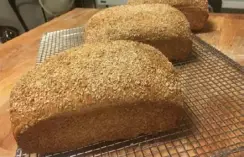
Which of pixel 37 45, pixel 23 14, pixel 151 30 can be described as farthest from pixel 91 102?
pixel 23 14

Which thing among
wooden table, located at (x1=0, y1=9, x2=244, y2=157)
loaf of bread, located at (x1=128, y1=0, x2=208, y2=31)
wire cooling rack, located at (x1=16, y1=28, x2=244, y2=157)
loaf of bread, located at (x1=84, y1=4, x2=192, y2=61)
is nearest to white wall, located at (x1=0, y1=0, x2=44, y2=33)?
wooden table, located at (x1=0, y1=9, x2=244, y2=157)

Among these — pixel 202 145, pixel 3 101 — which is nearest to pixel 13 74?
pixel 3 101

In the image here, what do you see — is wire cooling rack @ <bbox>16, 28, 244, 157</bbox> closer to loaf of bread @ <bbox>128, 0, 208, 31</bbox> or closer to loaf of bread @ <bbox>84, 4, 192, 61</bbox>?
loaf of bread @ <bbox>84, 4, 192, 61</bbox>

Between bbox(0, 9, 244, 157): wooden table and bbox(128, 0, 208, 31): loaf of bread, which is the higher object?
bbox(128, 0, 208, 31): loaf of bread

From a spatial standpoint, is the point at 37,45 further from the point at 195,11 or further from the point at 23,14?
the point at 23,14

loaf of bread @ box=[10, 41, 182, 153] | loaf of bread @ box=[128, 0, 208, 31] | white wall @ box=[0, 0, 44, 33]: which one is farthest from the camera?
white wall @ box=[0, 0, 44, 33]

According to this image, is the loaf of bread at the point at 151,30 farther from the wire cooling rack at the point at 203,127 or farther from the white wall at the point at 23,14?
the white wall at the point at 23,14
